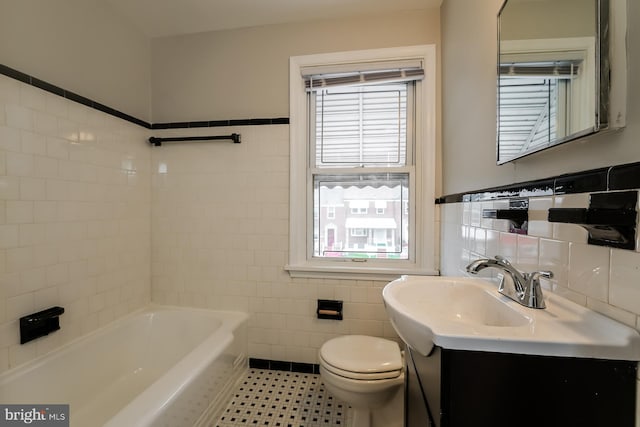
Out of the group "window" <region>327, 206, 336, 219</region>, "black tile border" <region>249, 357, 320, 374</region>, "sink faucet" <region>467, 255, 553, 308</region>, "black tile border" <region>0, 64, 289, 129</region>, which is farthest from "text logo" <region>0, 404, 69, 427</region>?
"sink faucet" <region>467, 255, 553, 308</region>

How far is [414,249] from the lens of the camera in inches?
73.7

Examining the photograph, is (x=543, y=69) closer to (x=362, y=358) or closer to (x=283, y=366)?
(x=362, y=358)

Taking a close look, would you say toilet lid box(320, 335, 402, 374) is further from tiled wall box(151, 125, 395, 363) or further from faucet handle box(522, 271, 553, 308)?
faucet handle box(522, 271, 553, 308)

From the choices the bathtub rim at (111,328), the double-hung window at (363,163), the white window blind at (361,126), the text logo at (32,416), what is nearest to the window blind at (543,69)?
the double-hung window at (363,163)

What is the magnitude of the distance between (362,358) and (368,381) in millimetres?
133

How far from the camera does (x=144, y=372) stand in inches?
68.2

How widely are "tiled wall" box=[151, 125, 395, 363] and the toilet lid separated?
0.95ft

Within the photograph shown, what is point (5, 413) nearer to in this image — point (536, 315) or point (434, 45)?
A: point (536, 315)

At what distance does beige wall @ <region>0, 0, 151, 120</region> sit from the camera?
1274mm

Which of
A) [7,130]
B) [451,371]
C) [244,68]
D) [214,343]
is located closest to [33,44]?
[7,130]

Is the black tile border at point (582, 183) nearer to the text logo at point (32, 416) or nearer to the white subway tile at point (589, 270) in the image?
the white subway tile at point (589, 270)

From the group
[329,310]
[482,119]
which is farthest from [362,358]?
[482,119]

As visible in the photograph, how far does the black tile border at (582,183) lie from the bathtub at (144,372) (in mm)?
1531

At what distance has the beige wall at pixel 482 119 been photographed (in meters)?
0.56
